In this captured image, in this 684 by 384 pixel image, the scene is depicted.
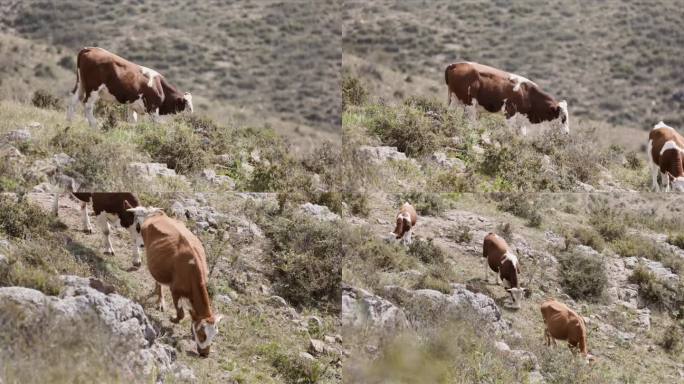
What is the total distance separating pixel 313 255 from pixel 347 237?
418 mm

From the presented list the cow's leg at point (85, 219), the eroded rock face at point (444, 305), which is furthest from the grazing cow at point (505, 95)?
the cow's leg at point (85, 219)

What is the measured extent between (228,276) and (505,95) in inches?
139

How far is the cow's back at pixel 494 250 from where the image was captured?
9977mm

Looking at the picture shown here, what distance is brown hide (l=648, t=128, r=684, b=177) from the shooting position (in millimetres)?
10031

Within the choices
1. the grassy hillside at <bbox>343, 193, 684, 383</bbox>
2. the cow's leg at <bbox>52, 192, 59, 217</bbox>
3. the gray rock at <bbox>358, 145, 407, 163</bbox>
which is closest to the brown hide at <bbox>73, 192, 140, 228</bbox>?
the cow's leg at <bbox>52, 192, 59, 217</bbox>

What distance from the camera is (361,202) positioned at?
400 inches

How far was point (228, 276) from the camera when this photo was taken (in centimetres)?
960

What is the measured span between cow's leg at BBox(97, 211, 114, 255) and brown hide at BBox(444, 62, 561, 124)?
390 centimetres

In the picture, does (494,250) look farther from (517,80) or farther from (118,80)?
(118,80)

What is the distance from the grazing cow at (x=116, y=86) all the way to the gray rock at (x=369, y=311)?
9.53 ft

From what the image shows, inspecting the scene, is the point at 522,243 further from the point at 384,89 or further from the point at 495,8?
the point at 495,8

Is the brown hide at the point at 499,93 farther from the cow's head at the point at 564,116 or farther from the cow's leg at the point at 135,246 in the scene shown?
the cow's leg at the point at 135,246

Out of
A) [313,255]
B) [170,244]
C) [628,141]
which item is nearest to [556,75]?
[628,141]

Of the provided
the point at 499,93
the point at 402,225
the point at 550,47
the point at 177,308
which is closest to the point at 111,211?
the point at 177,308
